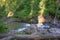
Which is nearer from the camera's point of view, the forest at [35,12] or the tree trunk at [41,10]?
the forest at [35,12]

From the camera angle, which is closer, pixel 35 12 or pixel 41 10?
pixel 41 10

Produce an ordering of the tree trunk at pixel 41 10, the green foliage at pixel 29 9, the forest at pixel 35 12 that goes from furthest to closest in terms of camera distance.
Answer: the green foliage at pixel 29 9
the tree trunk at pixel 41 10
the forest at pixel 35 12

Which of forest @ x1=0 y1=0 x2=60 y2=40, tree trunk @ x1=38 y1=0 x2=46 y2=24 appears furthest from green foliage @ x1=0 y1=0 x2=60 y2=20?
tree trunk @ x1=38 y1=0 x2=46 y2=24

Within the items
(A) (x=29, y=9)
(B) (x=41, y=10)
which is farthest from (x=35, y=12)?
(A) (x=29, y=9)

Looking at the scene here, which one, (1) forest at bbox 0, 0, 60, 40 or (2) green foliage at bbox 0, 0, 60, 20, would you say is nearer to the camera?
(1) forest at bbox 0, 0, 60, 40

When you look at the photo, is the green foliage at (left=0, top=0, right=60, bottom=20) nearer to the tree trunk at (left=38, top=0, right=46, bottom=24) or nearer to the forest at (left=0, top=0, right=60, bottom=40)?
the forest at (left=0, top=0, right=60, bottom=40)

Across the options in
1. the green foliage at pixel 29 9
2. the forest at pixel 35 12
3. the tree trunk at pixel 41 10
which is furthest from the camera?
the green foliage at pixel 29 9

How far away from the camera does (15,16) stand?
19219 mm

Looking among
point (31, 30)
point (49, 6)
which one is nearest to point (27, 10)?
point (49, 6)

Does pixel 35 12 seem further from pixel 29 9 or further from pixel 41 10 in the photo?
pixel 29 9

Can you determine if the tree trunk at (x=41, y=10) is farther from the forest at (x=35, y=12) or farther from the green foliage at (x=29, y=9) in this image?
the green foliage at (x=29, y=9)

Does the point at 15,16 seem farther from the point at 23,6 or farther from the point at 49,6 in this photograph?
the point at 49,6

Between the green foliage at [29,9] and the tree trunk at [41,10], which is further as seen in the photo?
the green foliage at [29,9]

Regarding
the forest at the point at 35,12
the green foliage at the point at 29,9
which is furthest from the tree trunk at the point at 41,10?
the green foliage at the point at 29,9
